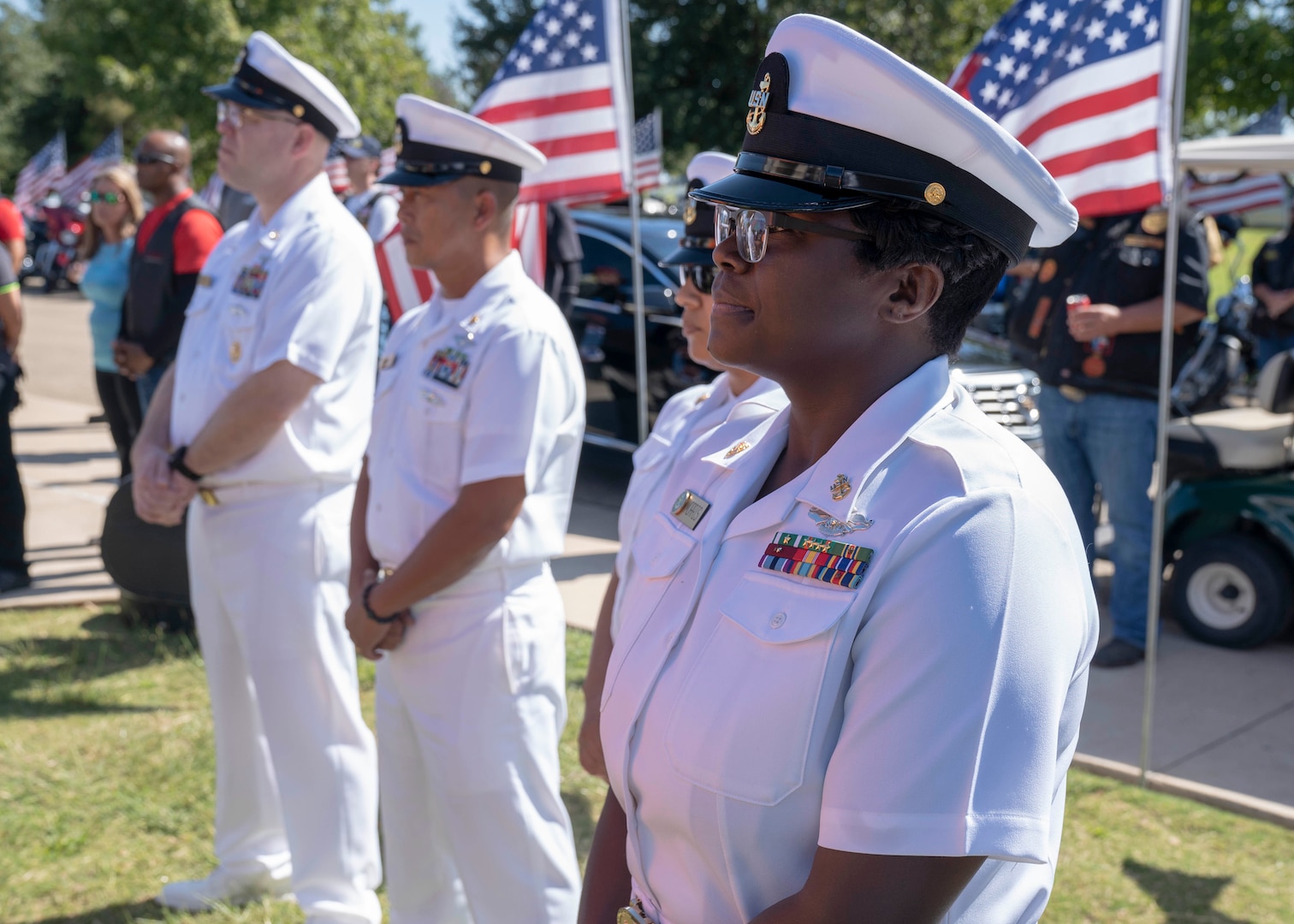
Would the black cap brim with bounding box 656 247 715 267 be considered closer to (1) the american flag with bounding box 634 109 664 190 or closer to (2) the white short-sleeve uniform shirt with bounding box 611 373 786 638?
(2) the white short-sleeve uniform shirt with bounding box 611 373 786 638

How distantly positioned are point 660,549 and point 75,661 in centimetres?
468

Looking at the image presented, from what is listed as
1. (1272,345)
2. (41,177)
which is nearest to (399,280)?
(1272,345)

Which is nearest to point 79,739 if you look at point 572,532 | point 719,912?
point 572,532

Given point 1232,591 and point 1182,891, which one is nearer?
point 1182,891

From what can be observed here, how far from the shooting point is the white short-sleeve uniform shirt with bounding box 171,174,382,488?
3.30 meters

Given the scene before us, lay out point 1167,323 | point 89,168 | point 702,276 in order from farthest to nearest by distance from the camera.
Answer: point 89,168
point 1167,323
point 702,276

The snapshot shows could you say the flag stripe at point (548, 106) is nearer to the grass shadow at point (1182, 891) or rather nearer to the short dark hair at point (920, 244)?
the grass shadow at point (1182, 891)

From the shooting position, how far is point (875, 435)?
1.38m

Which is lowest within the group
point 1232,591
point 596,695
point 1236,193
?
point 1232,591

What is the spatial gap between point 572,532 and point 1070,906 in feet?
15.3

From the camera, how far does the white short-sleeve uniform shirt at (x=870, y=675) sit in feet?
3.89

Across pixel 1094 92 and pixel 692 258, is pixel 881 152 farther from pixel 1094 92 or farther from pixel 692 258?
pixel 1094 92

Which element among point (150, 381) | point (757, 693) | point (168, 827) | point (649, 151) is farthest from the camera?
point (649, 151)

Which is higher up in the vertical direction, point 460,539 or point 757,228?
point 757,228
